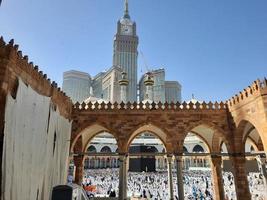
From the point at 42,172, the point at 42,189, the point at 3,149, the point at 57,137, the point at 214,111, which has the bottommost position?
the point at 42,189

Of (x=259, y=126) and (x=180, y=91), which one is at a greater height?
(x=180, y=91)

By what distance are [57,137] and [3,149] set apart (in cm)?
447

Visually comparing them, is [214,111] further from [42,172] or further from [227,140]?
[42,172]

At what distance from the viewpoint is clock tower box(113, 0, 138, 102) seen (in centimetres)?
11819

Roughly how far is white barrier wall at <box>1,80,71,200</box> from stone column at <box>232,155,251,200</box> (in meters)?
9.40

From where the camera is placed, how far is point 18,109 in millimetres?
7746

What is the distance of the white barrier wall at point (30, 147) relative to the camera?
727cm

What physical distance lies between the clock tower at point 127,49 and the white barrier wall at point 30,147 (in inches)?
4094

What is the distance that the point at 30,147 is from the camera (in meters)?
8.54

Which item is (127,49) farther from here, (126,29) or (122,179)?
(122,179)

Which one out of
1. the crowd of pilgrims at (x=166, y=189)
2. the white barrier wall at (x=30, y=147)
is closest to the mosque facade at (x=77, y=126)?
the white barrier wall at (x=30, y=147)

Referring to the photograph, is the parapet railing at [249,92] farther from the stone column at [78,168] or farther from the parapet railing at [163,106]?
the stone column at [78,168]

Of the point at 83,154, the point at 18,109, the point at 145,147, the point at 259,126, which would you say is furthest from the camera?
the point at 145,147

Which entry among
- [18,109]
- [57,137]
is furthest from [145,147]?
[18,109]
